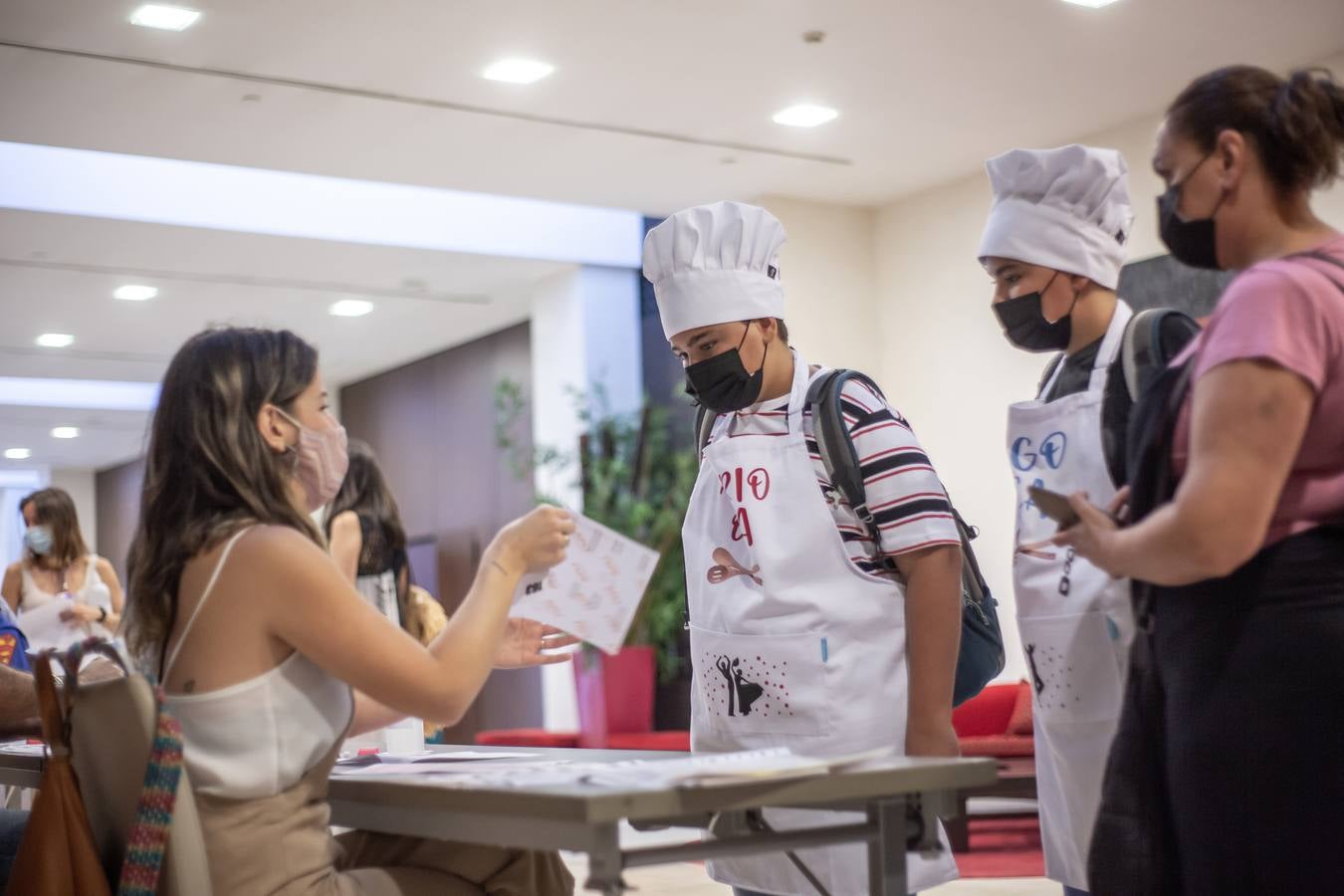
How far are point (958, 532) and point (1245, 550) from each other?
72 cm

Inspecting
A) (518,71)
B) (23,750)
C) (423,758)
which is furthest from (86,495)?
(423,758)

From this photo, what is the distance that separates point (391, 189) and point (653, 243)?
617cm

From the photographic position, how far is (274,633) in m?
1.91

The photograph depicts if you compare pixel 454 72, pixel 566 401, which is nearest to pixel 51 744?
pixel 454 72

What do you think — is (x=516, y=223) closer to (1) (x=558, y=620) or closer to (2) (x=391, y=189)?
(2) (x=391, y=189)

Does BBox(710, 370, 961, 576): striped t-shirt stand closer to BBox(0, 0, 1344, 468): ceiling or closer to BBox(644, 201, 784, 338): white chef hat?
BBox(644, 201, 784, 338): white chef hat

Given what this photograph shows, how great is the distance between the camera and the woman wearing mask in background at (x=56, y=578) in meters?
7.25

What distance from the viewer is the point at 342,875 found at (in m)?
1.96

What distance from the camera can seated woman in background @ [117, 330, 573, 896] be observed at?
1.89 m

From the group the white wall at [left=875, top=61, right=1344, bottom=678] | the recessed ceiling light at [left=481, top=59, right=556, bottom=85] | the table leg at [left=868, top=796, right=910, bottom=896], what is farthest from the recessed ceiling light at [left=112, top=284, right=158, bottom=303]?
the table leg at [left=868, top=796, right=910, bottom=896]

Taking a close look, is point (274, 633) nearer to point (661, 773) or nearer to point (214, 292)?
point (661, 773)

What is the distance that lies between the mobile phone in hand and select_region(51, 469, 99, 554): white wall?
54.7 feet

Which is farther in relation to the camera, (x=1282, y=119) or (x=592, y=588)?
(x=592, y=588)

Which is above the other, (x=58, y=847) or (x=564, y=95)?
(x=564, y=95)
